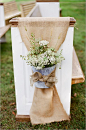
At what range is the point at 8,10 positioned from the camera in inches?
318

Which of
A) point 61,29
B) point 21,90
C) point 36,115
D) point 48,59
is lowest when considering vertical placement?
point 36,115

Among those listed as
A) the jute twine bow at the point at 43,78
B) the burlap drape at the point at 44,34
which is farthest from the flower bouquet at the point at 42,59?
the burlap drape at the point at 44,34

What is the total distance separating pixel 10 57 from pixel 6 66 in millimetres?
758

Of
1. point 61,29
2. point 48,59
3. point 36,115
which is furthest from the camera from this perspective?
point 36,115

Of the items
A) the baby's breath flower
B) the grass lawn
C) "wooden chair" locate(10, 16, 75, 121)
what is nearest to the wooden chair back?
the grass lawn

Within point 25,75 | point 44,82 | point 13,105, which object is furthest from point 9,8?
point 44,82

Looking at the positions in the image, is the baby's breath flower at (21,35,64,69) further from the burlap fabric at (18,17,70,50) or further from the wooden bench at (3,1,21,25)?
the wooden bench at (3,1,21,25)

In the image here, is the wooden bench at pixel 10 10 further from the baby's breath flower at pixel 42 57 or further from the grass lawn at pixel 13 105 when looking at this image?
the baby's breath flower at pixel 42 57

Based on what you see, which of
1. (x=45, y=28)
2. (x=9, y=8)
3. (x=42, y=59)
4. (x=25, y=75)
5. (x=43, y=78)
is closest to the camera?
(x=42, y=59)

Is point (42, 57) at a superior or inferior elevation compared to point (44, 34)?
inferior

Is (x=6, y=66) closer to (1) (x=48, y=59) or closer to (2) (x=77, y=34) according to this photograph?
(1) (x=48, y=59)

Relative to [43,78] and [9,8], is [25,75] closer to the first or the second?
[43,78]

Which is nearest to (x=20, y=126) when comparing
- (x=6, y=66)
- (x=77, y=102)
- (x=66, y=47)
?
(x=77, y=102)

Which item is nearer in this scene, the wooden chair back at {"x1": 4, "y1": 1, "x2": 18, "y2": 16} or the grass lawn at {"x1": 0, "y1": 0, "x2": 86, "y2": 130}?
the grass lawn at {"x1": 0, "y1": 0, "x2": 86, "y2": 130}
